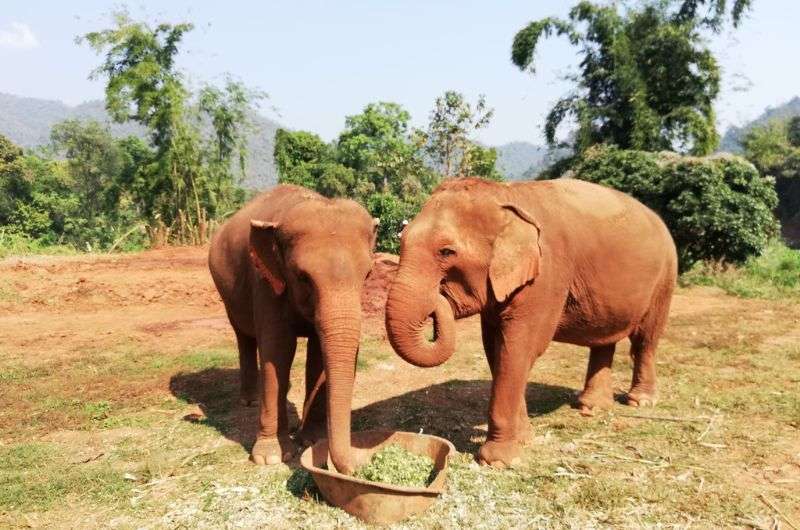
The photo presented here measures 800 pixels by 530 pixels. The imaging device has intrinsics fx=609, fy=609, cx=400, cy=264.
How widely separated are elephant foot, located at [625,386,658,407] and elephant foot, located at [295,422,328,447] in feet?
12.4

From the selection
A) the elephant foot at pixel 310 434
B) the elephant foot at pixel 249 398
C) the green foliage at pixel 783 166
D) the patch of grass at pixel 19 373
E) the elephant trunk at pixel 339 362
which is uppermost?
the green foliage at pixel 783 166

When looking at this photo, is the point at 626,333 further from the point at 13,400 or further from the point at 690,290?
the point at 690,290

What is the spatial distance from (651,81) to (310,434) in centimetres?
2646

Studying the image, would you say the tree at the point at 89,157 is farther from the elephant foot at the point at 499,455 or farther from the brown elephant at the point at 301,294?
the elephant foot at the point at 499,455

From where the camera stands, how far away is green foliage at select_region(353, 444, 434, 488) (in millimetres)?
4770

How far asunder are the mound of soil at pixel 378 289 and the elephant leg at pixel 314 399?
629 centimetres

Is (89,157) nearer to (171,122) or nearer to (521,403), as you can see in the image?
(171,122)

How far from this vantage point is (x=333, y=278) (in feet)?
15.3

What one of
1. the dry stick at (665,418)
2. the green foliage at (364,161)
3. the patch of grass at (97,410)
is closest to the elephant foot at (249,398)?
the patch of grass at (97,410)

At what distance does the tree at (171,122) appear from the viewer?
87.9 feet

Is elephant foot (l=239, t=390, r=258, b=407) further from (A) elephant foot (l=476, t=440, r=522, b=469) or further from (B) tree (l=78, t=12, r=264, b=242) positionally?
(B) tree (l=78, t=12, r=264, b=242)

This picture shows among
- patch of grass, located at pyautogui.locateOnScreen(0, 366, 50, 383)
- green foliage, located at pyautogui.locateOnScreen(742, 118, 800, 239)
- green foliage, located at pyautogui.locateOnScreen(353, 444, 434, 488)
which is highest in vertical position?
green foliage, located at pyautogui.locateOnScreen(742, 118, 800, 239)

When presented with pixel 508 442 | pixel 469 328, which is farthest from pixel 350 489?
pixel 469 328

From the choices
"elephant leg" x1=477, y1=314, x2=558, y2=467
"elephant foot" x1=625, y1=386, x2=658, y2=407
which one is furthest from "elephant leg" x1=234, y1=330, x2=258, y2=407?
"elephant foot" x1=625, y1=386, x2=658, y2=407
